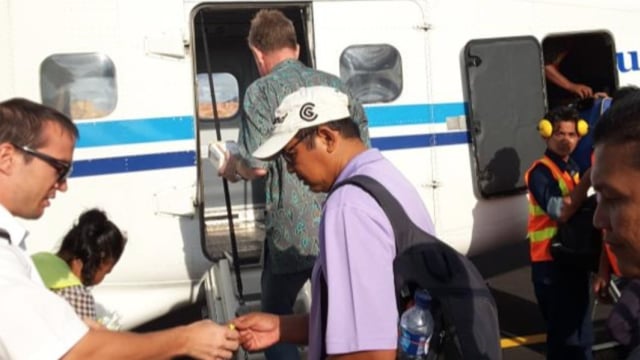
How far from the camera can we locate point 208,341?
2.31 meters

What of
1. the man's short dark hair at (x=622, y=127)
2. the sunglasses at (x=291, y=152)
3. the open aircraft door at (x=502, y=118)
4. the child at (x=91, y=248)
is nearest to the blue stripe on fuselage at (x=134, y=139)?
the child at (x=91, y=248)

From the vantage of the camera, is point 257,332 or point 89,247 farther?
point 89,247

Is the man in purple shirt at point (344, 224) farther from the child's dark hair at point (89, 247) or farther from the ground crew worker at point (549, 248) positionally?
the ground crew worker at point (549, 248)

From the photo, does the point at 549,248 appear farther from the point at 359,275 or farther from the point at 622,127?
the point at 622,127

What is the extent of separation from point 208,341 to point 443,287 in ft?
2.60

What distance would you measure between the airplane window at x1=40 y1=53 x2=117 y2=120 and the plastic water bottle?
314 cm

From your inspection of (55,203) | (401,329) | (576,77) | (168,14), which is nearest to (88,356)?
(401,329)

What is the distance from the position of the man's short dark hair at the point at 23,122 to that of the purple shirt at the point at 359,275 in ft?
2.74

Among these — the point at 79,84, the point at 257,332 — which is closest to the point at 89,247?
the point at 79,84

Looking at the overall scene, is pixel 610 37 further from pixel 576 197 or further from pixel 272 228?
pixel 272 228

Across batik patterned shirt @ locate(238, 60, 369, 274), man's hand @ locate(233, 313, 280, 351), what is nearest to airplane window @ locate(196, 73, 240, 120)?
batik patterned shirt @ locate(238, 60, 369, 274)

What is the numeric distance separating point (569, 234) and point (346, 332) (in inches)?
108

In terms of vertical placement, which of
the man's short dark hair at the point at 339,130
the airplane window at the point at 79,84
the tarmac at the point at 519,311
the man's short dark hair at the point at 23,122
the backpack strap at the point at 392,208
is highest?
the airplane window at the point at 79,84

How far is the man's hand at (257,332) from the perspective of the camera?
8.14 ft
